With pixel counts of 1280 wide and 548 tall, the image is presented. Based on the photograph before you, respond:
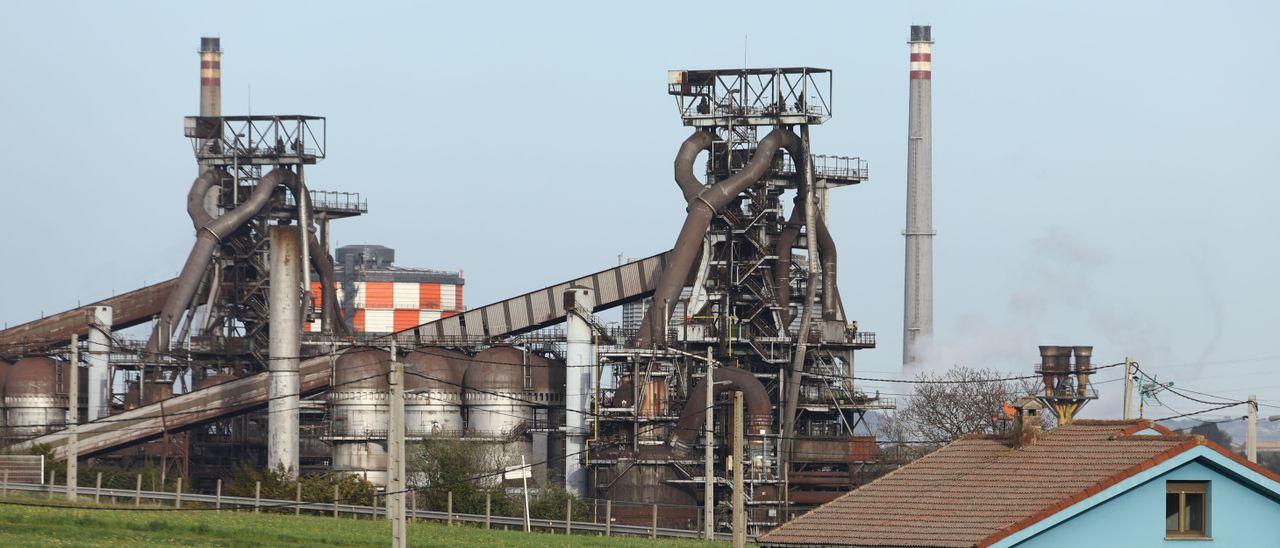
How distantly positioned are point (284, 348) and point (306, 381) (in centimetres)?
464

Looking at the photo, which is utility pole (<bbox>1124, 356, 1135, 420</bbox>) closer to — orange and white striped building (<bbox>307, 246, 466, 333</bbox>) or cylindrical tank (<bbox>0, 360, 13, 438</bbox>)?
cylindrical tank (<bbox>0, 360, 13, 438</bbox>)

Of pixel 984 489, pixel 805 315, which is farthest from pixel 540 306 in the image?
pixel 984 489

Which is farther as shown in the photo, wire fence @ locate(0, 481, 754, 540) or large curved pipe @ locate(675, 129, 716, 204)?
large curved pipe @ locate(675, 129, 716, 204)

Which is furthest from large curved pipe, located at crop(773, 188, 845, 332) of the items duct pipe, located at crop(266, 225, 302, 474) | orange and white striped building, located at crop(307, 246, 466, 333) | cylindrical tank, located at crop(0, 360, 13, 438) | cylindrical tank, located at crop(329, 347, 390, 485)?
orange and white striped building, located at crop(307, 246, 466, 333)

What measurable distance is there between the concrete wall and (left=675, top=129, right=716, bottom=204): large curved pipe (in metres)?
39.6

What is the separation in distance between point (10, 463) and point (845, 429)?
2733cm

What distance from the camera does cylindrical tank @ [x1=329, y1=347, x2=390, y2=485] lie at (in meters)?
70.6

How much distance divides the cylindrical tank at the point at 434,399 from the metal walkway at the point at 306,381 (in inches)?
66.4

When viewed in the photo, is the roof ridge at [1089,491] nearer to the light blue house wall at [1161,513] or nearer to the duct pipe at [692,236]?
the light blue house wall at [1161,513]

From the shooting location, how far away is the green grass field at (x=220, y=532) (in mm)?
37812

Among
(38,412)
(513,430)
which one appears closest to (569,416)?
(513,430)

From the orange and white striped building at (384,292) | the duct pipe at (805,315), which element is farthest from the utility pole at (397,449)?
the orange and white striped building at (384,292)

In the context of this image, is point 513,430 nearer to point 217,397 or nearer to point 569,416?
point 569,416

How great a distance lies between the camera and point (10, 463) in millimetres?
57812
